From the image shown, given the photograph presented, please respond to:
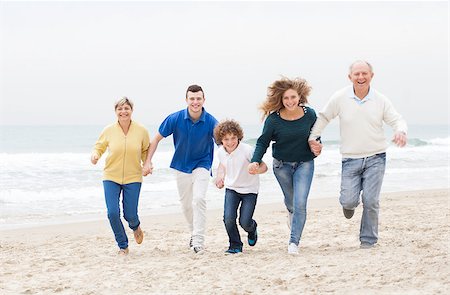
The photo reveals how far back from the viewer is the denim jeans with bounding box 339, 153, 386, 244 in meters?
5.78

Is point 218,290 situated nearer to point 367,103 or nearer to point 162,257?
point 162,257

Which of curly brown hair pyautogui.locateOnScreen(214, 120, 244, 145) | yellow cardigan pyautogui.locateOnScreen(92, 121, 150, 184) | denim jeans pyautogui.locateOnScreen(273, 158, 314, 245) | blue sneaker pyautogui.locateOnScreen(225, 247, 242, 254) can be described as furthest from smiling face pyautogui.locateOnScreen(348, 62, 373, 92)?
yellow cardigan pyautogui.locateOnScreen(92, 121, 150, 184)

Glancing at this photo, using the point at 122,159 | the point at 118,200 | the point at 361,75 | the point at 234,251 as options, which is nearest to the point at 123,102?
the point at 122,159

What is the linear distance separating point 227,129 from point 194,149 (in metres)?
0.46

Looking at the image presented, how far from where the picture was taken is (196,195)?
19.9ft

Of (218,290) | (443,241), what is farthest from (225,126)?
(443,241)

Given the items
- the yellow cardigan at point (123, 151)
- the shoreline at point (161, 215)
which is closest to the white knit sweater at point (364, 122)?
the yellow cardigan at point (123, 151)

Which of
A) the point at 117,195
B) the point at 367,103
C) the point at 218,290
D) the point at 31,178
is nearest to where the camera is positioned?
the point at 218,290

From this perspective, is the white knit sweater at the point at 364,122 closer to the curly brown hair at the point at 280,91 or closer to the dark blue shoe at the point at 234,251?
the curly brown hair at the point at 280,91

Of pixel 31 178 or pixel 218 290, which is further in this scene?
pixel 31 178

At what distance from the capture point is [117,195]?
240 inches

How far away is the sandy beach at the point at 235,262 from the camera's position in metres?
4.76

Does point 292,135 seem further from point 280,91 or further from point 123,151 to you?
point 123,151

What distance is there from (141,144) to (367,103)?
2.29m
